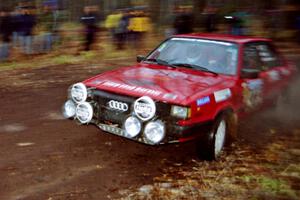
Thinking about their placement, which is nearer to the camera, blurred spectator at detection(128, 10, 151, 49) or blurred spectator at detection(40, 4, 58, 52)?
blurred spectator at detection(128, 10, 151, 49)

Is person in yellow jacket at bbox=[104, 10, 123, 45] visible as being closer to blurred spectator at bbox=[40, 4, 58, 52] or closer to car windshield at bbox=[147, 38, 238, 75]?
blurred spectator at bbox=[40, 4, 58, 52]

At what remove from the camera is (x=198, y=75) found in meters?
5.98

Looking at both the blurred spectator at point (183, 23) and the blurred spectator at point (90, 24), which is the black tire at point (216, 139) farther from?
the blurred spectator at point (90, 24)

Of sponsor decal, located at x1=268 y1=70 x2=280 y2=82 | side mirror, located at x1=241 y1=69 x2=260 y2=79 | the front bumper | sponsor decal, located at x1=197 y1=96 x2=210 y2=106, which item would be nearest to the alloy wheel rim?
the front bumper

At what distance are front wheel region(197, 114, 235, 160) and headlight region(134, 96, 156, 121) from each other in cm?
→ 82

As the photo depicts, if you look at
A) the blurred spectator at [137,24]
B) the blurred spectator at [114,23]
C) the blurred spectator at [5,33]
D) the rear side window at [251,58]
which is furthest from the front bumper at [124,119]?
the blurred spectator at [114,23]

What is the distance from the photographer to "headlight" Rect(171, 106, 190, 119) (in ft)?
16.9

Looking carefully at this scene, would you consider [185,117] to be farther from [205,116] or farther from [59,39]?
[59,39]

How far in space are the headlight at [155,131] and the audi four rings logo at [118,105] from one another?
0.45 m

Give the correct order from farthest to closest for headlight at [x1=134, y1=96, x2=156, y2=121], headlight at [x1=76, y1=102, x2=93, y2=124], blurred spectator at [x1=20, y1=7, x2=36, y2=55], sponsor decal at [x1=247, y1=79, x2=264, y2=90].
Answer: blurred spectator at [x1=20, y1=7, x2=36, y2=55] < sponsor decal at [x1=247, y1=79, x2=264, y2=90] < headlight at [x1=76, y1=102, x2=93, y2=124] < headlight at [x1=134, y1=96, x2=156, y2=121]

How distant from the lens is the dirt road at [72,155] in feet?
16.0

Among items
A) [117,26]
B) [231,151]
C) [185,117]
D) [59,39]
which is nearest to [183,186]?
[185,117]

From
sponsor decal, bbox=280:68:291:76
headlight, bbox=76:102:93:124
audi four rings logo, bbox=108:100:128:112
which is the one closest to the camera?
audi four rings logo, bbox=108:100:128:112

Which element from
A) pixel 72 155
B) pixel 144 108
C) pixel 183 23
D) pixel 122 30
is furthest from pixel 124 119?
pixel 122 30
